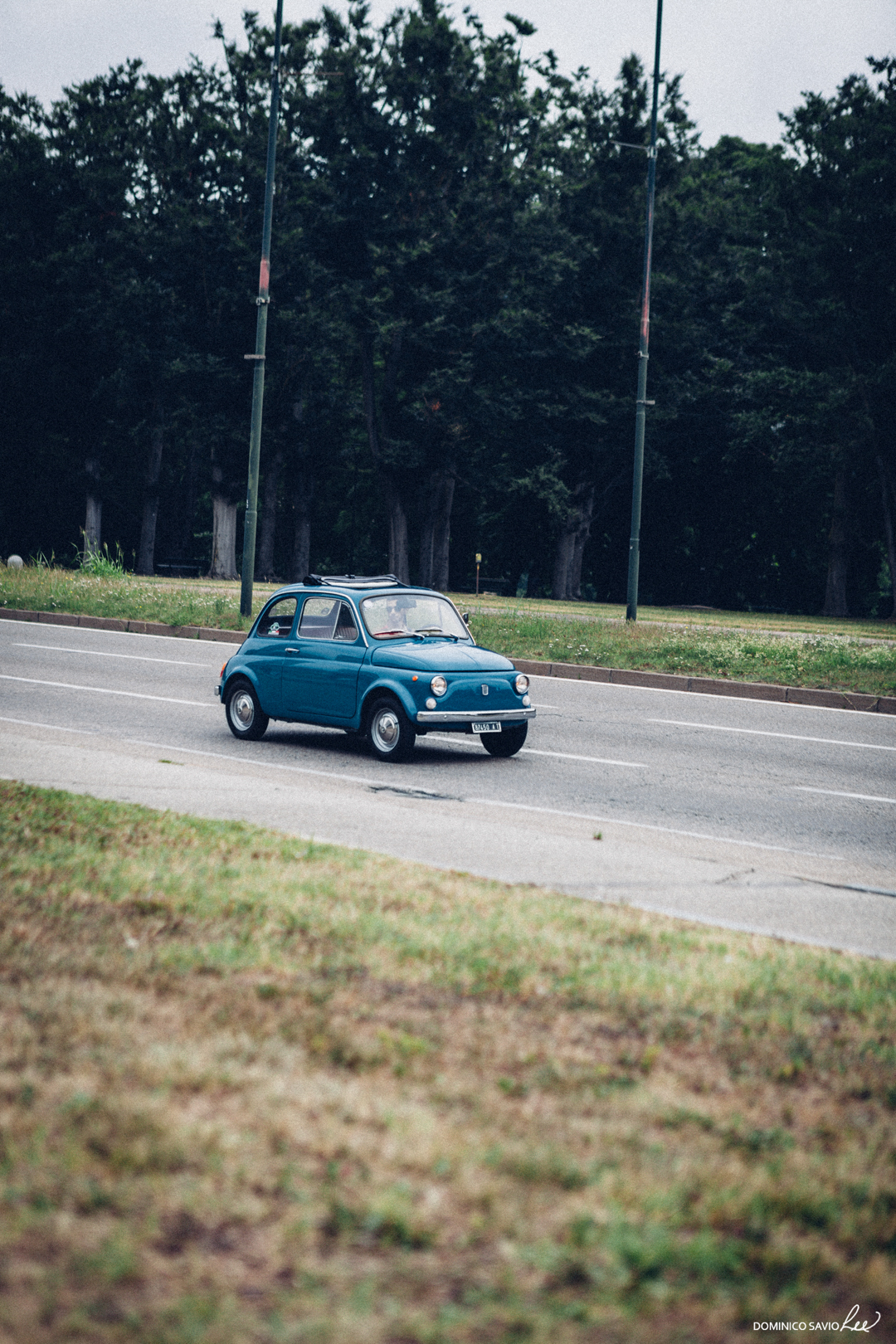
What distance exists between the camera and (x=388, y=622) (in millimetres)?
12789

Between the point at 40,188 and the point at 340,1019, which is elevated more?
the point at 40,188

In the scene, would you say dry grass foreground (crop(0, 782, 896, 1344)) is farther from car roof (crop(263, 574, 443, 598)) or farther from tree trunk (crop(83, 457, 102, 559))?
tree trunk (crop(83, 457, 102, 559))

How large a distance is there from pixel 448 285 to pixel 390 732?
37788 mm

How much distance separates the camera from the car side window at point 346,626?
12656 millimetres

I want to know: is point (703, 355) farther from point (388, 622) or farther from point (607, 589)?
point (388, 622)

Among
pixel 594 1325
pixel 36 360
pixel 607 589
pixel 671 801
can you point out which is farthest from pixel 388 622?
pixel 607 589

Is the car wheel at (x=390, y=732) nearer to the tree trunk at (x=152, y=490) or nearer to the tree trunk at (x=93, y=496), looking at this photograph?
the tree trunk at (x=152, y=490)

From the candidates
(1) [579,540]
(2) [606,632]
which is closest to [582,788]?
(2) [606,632]

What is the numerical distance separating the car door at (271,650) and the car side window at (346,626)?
60cm

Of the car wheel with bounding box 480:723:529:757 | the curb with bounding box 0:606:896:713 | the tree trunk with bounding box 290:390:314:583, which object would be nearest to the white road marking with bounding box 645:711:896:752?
the car wheel with bounding box 480:723:529:757

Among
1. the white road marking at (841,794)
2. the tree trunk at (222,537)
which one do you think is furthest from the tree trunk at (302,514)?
the white road marking at (841,794)

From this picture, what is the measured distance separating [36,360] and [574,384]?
2288cm

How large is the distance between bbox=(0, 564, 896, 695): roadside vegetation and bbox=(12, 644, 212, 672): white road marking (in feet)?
12.0

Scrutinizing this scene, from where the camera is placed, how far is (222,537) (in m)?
51.9
